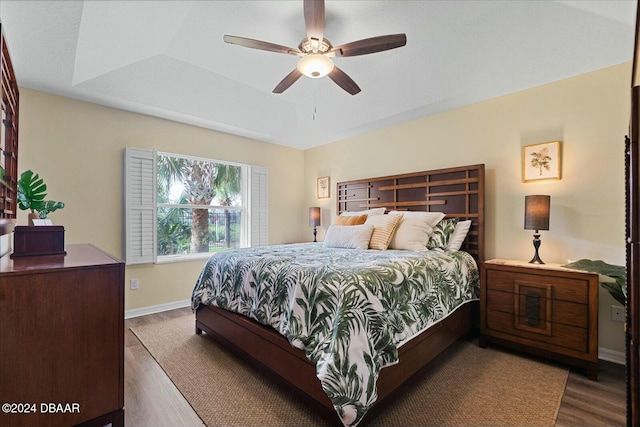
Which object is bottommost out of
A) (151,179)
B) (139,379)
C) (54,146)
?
(139,379)

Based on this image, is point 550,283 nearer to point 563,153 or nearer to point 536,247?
point 536,247

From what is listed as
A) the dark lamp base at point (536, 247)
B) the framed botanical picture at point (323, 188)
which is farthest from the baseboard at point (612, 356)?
the framed botanical picture at point (323, 188)

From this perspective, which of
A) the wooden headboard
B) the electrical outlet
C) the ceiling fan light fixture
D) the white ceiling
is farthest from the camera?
the wooden headboard

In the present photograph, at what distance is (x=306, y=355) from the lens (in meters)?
1.68

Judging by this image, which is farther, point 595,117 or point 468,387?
point 595,117

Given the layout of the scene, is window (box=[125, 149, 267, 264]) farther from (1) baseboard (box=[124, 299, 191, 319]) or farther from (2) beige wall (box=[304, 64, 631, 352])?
(2) beige wall (box=[304, 64, 631, 352])

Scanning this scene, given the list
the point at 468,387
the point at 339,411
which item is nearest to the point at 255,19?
the point at 339,411

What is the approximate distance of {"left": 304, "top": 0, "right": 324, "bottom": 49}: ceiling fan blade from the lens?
182 centimetres

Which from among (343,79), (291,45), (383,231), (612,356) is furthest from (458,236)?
(291,45)

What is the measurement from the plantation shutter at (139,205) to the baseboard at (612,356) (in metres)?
4.68

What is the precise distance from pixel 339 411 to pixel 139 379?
1.59m

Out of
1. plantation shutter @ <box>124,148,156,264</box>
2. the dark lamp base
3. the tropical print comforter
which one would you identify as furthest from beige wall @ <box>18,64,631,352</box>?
the tropical print comforter

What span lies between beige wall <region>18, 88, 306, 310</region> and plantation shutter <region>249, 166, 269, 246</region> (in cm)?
65

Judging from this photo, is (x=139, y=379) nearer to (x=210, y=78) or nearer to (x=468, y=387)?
(x=468, y=387)
